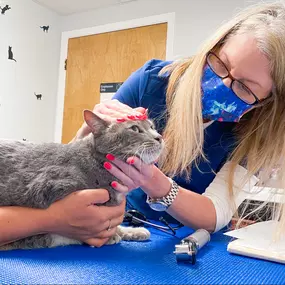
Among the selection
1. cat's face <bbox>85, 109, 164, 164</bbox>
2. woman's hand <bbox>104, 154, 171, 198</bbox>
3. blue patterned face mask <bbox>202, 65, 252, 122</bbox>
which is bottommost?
woman's hand <bbox>104, 154, 171, 198</bbox>

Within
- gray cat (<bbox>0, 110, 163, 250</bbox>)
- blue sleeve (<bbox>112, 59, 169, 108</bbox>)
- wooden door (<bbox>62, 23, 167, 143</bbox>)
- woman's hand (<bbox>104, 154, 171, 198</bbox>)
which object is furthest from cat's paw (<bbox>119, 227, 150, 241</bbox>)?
wooden door (<bbox>62, 23, 167, 143</bbox>)

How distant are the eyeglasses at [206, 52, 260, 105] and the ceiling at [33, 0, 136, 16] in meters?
2.11

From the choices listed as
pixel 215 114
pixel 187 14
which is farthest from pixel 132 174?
pixel 187 14

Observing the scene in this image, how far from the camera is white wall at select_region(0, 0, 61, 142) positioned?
2725 mm

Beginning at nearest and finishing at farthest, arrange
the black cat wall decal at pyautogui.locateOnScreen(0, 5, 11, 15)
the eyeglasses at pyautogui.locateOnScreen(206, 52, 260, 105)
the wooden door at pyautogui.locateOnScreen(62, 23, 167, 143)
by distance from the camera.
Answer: the eyeglasses at pyautogui.locateOnScreen(206, 52, 260, 105), the black cat wall decal at pyautogui.locateOnScreen(0, 5, 11, 15), the wooden door at pyautogui.locateOnScreen(62, 23, 167, 143)

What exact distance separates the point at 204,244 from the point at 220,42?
562mm

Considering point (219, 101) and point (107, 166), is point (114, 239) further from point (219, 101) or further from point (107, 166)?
point (219, 101)

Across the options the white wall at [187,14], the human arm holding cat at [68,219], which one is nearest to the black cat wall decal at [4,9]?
the white wall at [187,14]

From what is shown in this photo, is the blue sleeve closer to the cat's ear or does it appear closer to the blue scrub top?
the blue scrub top

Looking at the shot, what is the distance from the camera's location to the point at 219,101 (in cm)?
99

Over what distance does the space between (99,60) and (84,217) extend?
2.56 metres

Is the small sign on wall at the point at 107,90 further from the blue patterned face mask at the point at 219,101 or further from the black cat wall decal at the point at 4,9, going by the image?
the blue patterned face mask at the point at 219,101

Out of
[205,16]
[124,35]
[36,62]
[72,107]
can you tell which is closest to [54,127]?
[72,107]

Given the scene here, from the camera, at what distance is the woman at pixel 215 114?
873 mm
